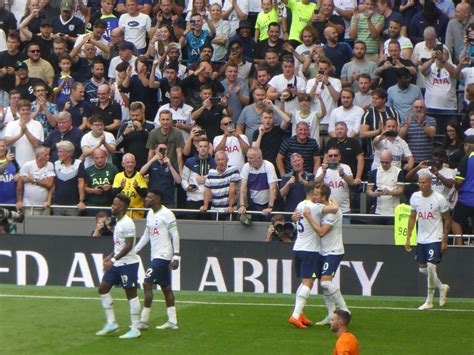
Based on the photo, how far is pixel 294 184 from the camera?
2180 centimetres

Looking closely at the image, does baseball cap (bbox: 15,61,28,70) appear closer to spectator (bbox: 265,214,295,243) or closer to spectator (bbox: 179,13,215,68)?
spectator (bbox: 179,13,215,68)

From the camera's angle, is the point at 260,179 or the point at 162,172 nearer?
the point at 260,179

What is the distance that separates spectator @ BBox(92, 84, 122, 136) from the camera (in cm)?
2337

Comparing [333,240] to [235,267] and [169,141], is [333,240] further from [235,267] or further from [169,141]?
[169,141]

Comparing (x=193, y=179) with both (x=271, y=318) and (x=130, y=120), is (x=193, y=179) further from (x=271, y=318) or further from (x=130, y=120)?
(x=271, y=318)

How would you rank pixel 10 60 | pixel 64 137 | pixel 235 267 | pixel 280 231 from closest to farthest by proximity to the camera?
pixel 235 267, pixel 280 231, pixel 64 137, pixel 10 60

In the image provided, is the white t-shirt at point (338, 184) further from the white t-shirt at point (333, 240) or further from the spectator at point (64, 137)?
the spectator at point (64, 137)

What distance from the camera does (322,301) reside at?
20031 mm

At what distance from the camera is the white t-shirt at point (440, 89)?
76.5 feet

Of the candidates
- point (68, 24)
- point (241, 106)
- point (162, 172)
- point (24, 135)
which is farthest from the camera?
point (68, 24)

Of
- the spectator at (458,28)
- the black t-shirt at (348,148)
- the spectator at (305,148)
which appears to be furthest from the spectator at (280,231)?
the spectator at (458,28)

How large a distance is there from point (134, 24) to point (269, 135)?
485cm

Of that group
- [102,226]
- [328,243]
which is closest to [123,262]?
[328,243]

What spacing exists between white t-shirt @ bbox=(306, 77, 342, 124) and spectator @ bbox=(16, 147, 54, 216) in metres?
5.29
